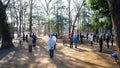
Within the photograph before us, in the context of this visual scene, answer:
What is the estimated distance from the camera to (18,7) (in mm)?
62719

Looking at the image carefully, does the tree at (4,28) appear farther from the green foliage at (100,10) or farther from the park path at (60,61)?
the green foliage at (100,10)

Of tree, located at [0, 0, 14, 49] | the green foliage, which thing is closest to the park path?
the green foliage

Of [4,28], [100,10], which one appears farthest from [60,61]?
[4,28]

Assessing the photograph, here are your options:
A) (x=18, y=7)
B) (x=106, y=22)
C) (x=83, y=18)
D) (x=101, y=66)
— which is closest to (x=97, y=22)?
(x=106, y=22)

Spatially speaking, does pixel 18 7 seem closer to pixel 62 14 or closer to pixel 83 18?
pixel 62 14

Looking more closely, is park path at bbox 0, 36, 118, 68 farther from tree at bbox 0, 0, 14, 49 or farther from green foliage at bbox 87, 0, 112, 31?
tree at bbox 0, 0, 14, 49

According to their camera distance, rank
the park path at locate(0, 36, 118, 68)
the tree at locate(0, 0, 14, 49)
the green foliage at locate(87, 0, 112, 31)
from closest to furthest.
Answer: the park path at locate(0, 36, 118, 68) < the green foliage at locate(87, 0, 112, 31) < the tree at locate(0, 0, 14, 49)

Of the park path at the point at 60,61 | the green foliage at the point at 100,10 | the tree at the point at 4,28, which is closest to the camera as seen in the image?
the park path at the point at 60,61

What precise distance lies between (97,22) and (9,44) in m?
11.1

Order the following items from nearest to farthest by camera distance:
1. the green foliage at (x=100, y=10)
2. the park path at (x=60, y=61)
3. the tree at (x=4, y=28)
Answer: the park path at (x=60, y=61)
the green foliage at (x=100, y=10)
the tree at (x=4, y=28)

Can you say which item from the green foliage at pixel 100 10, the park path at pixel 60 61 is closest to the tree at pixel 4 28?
the park path at pixel 60 61

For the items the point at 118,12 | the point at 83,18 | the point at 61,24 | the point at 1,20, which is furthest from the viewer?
the point at 83,18

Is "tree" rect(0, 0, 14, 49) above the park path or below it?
above

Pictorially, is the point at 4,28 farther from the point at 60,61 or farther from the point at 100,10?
the point at 60,61
